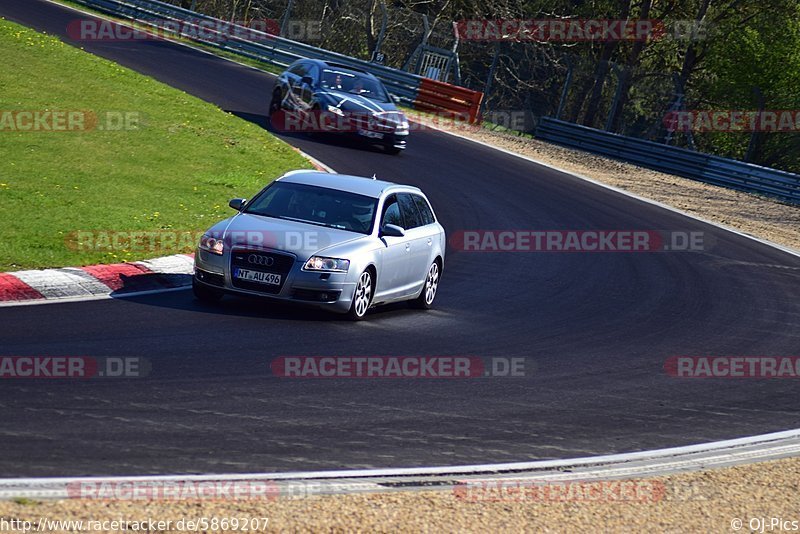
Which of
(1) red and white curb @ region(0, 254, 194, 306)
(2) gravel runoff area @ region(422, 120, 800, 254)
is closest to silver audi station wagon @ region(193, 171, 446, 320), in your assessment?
(1) red and white curb @ region(0, 254, 194, 306)

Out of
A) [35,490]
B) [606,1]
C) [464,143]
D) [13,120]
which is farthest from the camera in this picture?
[606,1]

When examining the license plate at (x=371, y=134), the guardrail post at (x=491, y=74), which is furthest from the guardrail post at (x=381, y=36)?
the license plate at (x=371, y=134)

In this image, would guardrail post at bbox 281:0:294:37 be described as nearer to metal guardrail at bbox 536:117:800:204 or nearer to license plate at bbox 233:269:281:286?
metal guardrail at bbox 536:117:800:204

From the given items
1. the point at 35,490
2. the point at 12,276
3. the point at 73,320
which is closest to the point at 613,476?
the point at 35,490

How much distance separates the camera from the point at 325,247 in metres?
12.1

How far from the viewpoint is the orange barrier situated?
34.0 meters

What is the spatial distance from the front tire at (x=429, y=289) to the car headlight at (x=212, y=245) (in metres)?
3.04

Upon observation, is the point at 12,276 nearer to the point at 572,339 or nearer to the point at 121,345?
the point at 121,345

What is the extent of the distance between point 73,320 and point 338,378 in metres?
2.54

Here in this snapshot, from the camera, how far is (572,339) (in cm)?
1309

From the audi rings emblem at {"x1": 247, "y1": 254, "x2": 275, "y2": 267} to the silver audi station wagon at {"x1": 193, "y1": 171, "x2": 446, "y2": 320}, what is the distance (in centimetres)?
1

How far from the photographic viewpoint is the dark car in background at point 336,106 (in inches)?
1019

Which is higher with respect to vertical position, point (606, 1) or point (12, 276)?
point (606, 1)

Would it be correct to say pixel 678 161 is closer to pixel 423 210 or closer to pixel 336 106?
pixel 336 106
